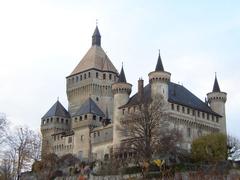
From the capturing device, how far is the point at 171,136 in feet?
197

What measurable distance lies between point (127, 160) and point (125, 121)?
17.8ft

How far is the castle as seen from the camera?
6944 centimetres

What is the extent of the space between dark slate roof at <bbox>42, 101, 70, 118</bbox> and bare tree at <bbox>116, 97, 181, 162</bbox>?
2860cm

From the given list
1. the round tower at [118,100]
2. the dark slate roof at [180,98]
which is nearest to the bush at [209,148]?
the dark slate roof at [180,98]

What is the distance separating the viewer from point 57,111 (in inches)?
3656

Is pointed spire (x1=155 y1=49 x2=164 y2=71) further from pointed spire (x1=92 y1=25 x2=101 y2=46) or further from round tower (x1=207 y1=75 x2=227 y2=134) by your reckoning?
pointed spire (x1=92 y1=25 x2=101 y2=46)

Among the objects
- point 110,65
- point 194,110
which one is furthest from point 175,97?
point 110,65

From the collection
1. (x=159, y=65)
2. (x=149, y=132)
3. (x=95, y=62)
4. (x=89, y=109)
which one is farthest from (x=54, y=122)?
(x=149, y=132)

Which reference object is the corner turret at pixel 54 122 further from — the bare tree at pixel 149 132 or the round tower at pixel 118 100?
the bare tree at pixel 149 132

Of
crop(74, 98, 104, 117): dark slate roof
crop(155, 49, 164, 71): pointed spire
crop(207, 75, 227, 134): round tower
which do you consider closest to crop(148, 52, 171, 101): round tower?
crop(155, 49, 164, 71): pointed spire

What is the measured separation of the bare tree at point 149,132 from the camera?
194ft

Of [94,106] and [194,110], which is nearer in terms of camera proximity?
[194,110]

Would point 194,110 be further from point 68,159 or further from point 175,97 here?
point 68,159

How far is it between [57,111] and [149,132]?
1392 inches
